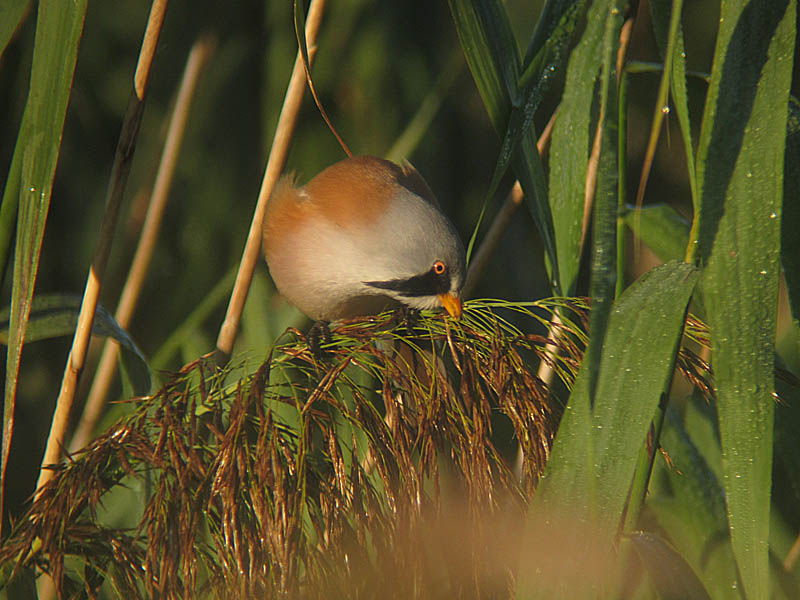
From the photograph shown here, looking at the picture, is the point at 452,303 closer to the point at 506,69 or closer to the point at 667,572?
the point at 506,69

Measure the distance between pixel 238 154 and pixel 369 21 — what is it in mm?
474

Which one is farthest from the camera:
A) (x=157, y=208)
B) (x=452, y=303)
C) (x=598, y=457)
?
(x=157, y=208)

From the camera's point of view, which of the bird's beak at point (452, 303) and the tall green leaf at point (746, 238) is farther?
the bird's beak at point (452, 303)

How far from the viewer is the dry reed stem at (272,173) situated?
46.2 inches

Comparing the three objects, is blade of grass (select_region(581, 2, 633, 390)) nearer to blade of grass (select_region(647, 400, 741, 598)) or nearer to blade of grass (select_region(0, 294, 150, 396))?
blade of grass (select_region(647, 400, 741, 598))

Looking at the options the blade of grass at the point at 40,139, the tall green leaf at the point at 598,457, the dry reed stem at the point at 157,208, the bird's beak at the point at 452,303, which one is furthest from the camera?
the dry reed stem at the point at 157,208

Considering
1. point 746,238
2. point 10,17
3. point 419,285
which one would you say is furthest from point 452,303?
point 10,17

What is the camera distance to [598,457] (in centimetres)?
74

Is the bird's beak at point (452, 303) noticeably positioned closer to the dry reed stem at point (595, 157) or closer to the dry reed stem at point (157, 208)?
the dry reed stem at point (595, 157)

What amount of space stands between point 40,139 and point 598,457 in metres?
0.69

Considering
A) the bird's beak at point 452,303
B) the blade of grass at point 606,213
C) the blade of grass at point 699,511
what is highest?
the blade of grass at point 606,213

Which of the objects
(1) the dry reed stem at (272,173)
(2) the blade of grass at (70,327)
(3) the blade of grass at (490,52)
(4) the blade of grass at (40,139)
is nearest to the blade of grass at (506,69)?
(3) the blade of grass at (490,52)

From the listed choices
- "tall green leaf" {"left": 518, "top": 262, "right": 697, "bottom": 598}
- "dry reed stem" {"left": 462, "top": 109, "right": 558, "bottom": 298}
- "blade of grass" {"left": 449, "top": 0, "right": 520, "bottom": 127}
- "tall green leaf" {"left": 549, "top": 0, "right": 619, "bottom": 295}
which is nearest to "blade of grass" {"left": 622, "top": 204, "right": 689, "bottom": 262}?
"dry reed stem" {"left": 462, "top": 109, "right": 558, "bottom": 298}

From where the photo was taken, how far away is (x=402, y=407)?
0.92 m
